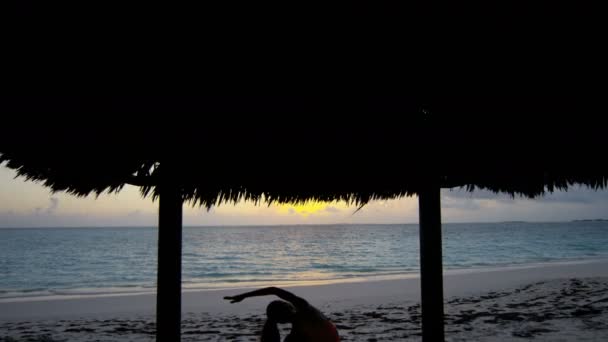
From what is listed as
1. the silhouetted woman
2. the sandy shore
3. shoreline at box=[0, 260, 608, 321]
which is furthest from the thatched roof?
shoreline at box=[0, 260, 608, 321]

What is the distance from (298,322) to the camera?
2045mm

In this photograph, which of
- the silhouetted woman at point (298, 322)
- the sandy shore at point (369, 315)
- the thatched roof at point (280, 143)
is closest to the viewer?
the silhouetted woman at point (298, 322)

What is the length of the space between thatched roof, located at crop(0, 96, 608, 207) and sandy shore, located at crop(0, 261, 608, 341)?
3.07 metres

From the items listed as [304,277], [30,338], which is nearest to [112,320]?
[30,338]

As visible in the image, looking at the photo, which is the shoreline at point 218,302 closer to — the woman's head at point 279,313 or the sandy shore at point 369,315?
the sandy shore at point 369,315

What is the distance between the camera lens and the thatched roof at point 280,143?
7.53ft

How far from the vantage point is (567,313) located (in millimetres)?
7344

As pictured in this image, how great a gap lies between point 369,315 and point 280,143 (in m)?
6.20

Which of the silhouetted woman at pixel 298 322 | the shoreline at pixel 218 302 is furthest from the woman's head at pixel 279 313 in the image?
the shoreline at pixel 218 302

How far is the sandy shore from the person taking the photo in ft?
20.6

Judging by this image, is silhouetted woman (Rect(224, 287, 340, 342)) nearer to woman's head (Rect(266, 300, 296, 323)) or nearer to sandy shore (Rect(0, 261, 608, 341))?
woman's head (Rect(266, 300, 296, 323))

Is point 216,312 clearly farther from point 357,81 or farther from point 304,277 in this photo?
point 304,277

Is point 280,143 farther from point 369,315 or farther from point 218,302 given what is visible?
point 218,302

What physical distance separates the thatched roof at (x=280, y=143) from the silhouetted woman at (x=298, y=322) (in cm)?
91
